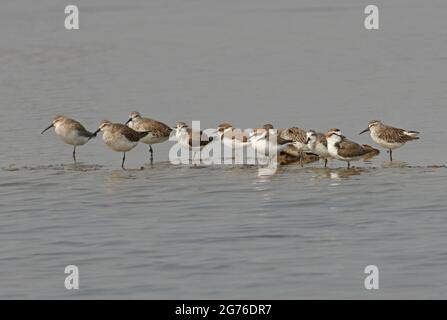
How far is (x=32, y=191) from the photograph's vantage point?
23.0 meters

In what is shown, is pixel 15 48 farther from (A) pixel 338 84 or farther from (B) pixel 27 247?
(B) pixel 27 247

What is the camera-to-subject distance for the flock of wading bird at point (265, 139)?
2481 cm

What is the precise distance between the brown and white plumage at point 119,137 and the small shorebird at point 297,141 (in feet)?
12.1

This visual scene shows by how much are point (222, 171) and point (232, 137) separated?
210cm

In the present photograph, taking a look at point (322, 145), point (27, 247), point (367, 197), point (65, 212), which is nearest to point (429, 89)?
point (322, 145)

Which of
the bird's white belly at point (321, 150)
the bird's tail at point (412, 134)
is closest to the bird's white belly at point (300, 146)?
the bird's white belly at point (321, 150)

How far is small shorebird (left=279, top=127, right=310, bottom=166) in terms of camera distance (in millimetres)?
25578

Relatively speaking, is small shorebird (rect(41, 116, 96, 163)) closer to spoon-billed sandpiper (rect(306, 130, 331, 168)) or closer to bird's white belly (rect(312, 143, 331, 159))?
spoon-billed sandpiper (rect(306, 130, 331, 168))

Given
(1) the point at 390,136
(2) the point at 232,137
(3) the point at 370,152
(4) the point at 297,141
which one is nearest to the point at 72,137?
(2) the point at 232,137

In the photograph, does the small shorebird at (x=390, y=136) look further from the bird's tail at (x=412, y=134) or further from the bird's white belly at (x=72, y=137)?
the bird's white belly at (x=72, y=137)

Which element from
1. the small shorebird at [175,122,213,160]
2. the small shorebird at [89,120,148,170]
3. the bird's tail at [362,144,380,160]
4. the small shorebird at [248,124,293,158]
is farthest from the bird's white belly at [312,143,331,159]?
the small shorebird at [89,120,148,170]

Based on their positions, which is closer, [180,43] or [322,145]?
[322,145]
